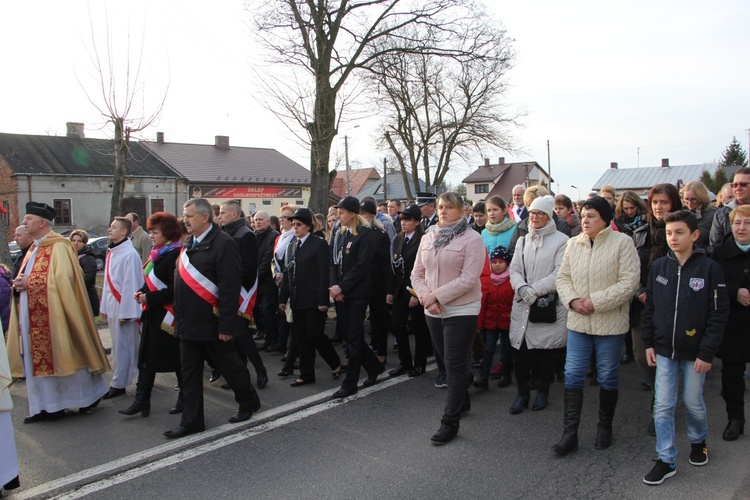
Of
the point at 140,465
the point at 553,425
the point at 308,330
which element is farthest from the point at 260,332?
the point at 553,425

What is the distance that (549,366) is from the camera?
5281 mm

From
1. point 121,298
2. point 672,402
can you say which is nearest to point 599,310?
point 672,402

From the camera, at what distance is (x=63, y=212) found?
38.7 meters

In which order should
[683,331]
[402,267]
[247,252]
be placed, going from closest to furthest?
[683,331]
[247,252]
[402,267]

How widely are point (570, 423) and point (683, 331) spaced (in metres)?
1.11

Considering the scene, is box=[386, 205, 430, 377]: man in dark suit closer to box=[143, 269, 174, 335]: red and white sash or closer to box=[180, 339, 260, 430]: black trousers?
box=[180, 339, 260, 430]: black trousers

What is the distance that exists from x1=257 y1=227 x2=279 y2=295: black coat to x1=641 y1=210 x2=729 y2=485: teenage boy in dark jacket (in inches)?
209

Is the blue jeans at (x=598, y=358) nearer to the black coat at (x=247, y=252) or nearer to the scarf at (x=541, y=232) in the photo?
the scarf at (x=541, y=232)

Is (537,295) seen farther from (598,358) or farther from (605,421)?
(605,421)

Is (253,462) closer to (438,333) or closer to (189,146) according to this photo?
(438,333)

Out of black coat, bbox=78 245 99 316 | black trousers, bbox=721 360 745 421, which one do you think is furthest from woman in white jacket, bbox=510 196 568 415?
black coat, bbox=78 245 99 316

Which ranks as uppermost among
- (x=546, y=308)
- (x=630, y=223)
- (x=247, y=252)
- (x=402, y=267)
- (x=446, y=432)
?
(x=630, y=223)

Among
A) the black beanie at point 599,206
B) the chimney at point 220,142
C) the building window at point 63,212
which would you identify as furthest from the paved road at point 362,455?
the chimney at point 220,142

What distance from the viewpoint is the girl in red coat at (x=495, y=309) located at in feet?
19.7
